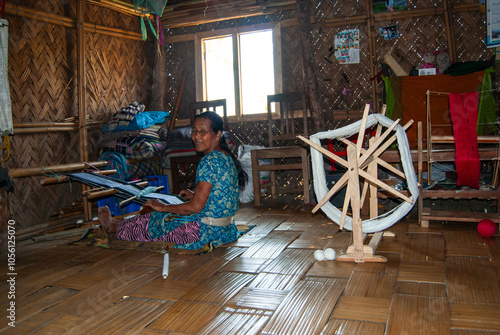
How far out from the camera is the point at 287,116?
522 centimetres

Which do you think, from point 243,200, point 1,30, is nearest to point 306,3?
point 243,200

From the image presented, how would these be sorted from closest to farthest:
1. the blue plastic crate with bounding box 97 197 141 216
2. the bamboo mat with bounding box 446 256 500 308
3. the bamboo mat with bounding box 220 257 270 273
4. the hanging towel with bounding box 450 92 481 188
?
1. the bamboo mat with bounding box 446 256 500 308
2. the bamboo mat with bounding box 220 257 270 273
3. the hanging towel with bounding box 450 92 481 188
4. the blue plastic crate with bounding box 97 197 141 216

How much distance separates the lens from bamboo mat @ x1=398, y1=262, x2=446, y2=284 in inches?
85.1

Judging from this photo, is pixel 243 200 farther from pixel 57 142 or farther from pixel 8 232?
pixel 8 232

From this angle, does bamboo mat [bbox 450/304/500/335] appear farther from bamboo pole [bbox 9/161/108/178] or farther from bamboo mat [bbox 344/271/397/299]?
bamboo pole [bbox 9/161/108/178]

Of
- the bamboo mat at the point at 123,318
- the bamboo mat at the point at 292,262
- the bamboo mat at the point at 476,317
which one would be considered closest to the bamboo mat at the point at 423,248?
the bamboo mat at the point at 292,262

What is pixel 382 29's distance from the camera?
5.01m

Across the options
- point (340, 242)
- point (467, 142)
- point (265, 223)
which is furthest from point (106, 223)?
point (467, 142)

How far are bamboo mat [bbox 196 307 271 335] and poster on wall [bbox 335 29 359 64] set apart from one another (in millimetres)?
3999

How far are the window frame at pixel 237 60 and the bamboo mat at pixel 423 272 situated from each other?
3.48 m

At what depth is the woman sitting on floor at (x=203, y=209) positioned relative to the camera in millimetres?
2764

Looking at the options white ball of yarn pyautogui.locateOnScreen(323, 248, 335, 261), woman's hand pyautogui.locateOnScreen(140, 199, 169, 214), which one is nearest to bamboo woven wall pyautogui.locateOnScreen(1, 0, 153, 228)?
woman's hand pyautogui.locateOnScreen(140, 199, 169, 214)

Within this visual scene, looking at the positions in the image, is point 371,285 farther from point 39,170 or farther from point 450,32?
A: point 450,32

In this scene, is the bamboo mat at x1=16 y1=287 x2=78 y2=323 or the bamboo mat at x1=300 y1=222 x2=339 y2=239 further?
the bamboo mat at x1=300 y1=222 x2=339 y2=239
